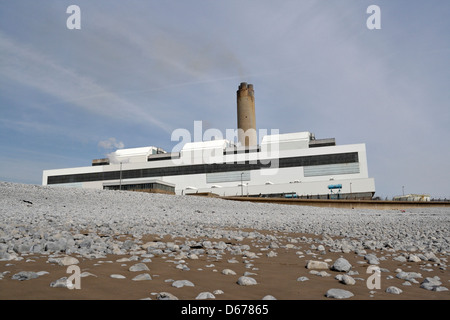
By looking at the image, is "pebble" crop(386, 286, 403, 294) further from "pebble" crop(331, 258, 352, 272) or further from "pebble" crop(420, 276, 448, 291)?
"pebble" crop(331, 258, 352, 272)

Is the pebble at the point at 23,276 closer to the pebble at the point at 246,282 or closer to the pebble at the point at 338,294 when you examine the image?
the pebble at the point at 246,282

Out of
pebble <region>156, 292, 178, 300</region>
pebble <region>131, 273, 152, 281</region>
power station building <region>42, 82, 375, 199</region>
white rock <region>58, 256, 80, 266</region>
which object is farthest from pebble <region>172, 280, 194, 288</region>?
power station building <region>42, 82, 375, 199</region>

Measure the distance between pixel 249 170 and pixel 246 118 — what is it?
12.7 meters

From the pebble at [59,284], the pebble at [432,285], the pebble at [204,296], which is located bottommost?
the pebble at [432,285]

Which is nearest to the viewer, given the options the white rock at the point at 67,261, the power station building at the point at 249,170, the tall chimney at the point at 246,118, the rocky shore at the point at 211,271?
the rocky shore at the point at 211,271

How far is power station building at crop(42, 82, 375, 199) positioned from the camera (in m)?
63.2

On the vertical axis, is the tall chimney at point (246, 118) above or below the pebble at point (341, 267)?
above

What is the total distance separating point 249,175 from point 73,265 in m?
64.7

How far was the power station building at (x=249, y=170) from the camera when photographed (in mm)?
63156

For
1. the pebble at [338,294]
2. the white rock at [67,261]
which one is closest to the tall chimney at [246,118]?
the white rock at [67,261]

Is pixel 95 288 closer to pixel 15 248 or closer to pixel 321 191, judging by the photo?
pixel 15 248

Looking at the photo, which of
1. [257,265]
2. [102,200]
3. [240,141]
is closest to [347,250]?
[257,265]

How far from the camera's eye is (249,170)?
68812mm
